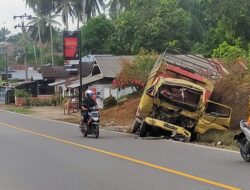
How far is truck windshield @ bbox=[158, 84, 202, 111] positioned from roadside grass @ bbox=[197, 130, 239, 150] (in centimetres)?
137

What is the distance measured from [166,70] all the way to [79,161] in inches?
370

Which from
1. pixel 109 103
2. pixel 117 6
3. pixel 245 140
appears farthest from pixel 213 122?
pixel 117 6

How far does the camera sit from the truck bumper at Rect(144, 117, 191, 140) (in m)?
18.7

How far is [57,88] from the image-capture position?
6688 centimetres

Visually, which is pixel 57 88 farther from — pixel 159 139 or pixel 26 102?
pixel 159 139

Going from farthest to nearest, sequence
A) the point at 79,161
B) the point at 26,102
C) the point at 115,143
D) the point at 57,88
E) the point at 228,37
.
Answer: the point at 57,88 < the point at 26,102 < the point at 228,37 < the point at 115,143 < the point at 79,161

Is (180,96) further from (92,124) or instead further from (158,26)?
(158,26)

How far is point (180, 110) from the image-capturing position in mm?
19812

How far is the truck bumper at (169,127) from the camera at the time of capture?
61.3ft

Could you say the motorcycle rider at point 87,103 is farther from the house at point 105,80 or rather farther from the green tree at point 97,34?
the green tree at point 97,34

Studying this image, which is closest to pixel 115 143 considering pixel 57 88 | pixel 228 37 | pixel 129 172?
pixel 129 172

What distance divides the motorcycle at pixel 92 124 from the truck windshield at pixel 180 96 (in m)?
2.45

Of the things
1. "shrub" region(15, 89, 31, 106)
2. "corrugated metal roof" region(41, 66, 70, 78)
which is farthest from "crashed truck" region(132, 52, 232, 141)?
"corrugated metal roof" region(41, 66, 70, 78)

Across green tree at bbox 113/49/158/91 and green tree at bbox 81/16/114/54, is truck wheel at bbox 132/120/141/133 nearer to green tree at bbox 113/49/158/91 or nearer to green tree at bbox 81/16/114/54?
green tree at bbox 113/49/158/91
